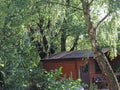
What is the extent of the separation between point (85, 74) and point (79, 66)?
5.28 feet

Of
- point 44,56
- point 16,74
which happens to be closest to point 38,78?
point 16,74

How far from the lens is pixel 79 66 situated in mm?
22359

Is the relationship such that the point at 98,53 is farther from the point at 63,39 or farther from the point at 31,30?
the point at 63,39

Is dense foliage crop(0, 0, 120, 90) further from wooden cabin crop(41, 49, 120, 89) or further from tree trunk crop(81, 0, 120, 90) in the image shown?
wooden cabin crop(41, 49, 120, 89)

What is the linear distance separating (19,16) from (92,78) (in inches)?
424

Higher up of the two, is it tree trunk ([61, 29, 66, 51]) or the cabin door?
tree trunk ([61, 29, 66, 51])

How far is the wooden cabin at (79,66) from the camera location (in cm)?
2161

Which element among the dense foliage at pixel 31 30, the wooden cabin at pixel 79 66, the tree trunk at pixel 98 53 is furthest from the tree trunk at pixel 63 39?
the tree trunk at pixel 98 53

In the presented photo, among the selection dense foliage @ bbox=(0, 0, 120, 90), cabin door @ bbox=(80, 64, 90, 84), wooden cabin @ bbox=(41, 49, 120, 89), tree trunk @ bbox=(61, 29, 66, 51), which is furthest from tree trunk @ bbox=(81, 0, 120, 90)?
tree trunk @ bbox=(61, 29, 66, 51)

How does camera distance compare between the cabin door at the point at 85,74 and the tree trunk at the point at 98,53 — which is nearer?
the tree trunk at the point at 98,53

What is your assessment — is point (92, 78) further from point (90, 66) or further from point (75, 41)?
point (75, 41)

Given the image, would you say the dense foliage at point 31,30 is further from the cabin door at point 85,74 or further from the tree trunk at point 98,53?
the cabin door at point 85,74

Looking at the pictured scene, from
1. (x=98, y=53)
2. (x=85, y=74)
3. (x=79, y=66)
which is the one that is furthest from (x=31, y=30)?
(x=85, y=74)

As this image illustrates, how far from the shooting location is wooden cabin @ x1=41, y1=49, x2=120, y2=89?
21609 mm
